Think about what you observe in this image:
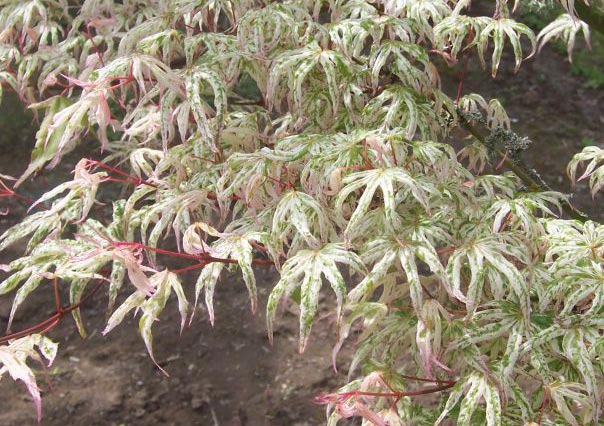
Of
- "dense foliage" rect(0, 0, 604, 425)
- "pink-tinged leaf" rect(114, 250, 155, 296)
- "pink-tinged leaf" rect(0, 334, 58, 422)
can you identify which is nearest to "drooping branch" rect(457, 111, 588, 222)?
"dense foliage" rect(0, 0, 604, 425)

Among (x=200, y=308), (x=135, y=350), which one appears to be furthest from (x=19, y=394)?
(x=200, y=308)

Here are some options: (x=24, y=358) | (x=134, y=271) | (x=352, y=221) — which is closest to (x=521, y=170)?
(x=352, y=221)

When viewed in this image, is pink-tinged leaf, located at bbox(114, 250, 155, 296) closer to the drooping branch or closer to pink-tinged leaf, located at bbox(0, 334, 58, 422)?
pink-tinged leaf, located at bbox(0, 334, 58, 422)

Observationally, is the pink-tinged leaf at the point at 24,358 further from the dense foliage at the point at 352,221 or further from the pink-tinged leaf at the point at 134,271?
the pink-tinged leaf at the point at 134,271

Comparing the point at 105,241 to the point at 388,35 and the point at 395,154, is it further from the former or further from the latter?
the point at 388,35

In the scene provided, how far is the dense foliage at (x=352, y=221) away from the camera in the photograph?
3.69 ft

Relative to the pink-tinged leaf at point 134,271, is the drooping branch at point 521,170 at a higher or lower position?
lower

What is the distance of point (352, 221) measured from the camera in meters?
1.10

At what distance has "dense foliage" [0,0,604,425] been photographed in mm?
1124

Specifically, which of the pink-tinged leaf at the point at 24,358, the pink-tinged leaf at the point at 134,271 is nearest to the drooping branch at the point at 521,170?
the pink-tinged leaf at the point at 134,271

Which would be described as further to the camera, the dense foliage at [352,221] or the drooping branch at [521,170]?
the drooping branch at [521,170]

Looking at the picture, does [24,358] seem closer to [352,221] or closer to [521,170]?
[352,221]

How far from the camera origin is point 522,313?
45.1 inches

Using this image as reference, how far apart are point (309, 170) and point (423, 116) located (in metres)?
0.30
